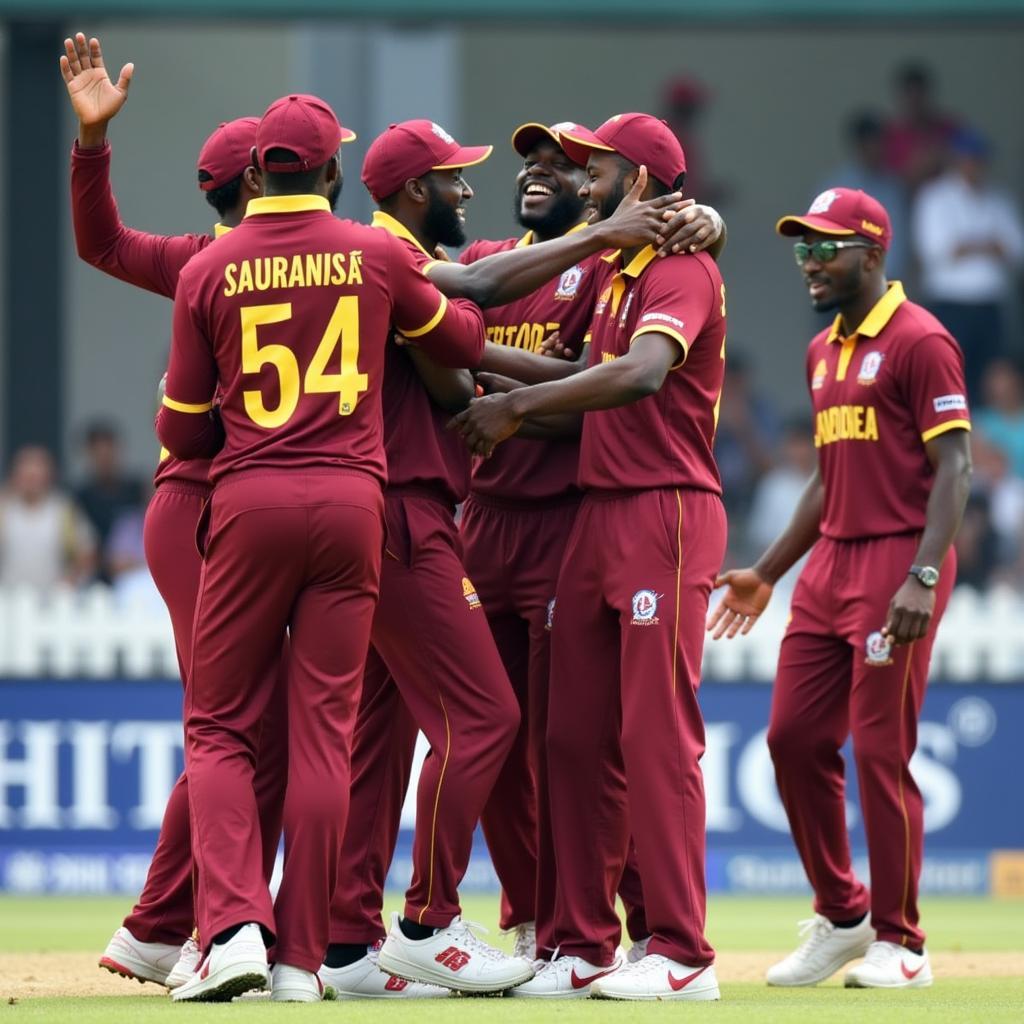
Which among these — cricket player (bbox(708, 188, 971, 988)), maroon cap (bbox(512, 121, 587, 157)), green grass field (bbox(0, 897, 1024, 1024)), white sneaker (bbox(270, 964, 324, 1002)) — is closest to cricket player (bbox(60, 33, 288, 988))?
green grass field (bbox(0, 897, 1024, 1024))

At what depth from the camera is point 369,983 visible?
6.59 metres

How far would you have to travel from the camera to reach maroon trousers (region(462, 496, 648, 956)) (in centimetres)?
692

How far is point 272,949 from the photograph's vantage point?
6.07 m

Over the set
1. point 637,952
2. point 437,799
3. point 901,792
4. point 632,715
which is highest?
point 632,715

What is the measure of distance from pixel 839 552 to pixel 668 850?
1713 millimetres

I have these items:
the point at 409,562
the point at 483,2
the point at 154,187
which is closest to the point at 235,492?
the point at 409,562

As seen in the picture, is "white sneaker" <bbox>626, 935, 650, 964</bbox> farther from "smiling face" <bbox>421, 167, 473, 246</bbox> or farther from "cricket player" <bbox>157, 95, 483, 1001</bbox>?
"smiling face" <bbox>421, 167, 473, 246</bbox>

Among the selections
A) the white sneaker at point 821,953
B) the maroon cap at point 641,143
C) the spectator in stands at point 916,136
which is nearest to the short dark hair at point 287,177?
the maroon cap at point 641,143

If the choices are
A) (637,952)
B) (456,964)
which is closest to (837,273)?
(637,952)

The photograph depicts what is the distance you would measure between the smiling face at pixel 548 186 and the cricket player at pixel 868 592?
1.03 metres

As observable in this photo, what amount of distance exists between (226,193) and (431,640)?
A: 166 centimetres

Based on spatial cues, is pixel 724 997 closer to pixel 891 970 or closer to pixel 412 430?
pixel 891 970

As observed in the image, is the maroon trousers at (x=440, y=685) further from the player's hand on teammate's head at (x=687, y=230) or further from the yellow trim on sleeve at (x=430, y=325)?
the player's hand on teammate's head at (x=687, y=230)

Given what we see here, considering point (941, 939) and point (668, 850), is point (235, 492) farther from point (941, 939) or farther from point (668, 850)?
point (941, 939)
